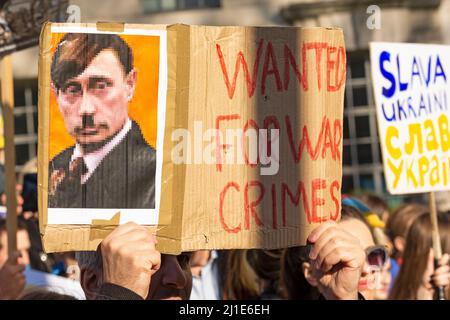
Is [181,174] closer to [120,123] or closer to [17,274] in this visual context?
[120,123]

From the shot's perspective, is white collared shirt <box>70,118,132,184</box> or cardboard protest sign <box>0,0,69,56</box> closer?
white collared shirt <box>70,118,132,184</box>

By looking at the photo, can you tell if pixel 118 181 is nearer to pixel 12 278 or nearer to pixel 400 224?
pixel 12 278

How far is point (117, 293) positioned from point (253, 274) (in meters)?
2.23

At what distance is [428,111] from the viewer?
4.60m

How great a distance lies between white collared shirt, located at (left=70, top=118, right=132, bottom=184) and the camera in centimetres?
296

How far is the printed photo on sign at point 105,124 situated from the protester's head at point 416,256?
2613 millimetres

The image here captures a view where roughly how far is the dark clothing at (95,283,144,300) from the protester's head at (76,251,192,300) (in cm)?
22

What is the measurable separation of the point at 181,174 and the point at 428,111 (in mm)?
1810

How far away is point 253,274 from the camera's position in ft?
16.5

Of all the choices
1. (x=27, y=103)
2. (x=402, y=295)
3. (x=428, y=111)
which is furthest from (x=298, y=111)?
(x=27, y=103)

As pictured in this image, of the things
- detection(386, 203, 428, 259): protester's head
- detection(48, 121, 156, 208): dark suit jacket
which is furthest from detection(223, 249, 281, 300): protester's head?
detection(48, 121, 156, 208): dark suit jacket

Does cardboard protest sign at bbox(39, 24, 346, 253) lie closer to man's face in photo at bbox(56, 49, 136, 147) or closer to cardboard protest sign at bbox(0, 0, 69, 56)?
man's face in photo at bbox(56, 49, 136, 147)

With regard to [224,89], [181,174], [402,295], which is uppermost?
[224,89]

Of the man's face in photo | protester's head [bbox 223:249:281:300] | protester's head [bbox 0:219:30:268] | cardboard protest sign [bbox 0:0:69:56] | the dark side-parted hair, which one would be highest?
cardboard protest sign [bbox 0:0:69:56]
